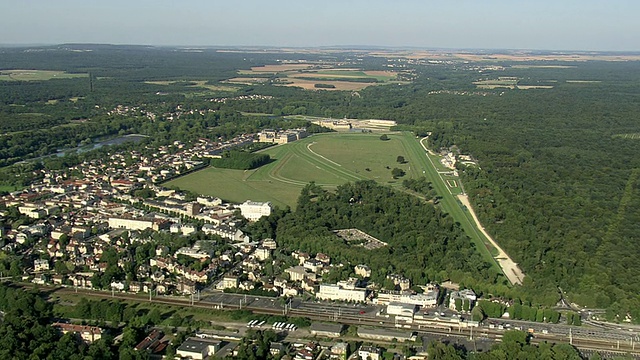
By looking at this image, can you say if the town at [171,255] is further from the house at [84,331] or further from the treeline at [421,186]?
the treeline at [421,186]

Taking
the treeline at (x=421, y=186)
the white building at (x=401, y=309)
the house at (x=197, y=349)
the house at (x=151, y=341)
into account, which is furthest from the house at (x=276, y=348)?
the treeline at (x=421, y=186)

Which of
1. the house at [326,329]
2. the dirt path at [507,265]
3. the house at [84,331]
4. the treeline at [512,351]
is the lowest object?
the dirt path at [507,265]

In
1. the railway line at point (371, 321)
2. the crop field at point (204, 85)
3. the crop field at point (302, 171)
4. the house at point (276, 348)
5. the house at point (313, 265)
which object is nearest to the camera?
the house at point (276, 348)

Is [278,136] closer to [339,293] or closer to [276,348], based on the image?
[339,293]

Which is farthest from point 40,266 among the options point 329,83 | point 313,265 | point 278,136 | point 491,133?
point 329,83

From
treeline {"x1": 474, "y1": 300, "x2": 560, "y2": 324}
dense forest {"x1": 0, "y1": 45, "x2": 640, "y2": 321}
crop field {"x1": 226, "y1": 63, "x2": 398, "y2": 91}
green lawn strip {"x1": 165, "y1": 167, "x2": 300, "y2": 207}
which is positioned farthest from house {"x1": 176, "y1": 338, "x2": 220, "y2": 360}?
crop field {"x1": 226, "y1": 63, "x2": 398, "y2": 91}

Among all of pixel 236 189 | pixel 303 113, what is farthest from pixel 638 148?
pixel 303 113

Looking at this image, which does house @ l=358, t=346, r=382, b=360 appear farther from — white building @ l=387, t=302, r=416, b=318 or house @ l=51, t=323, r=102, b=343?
house @ l=51, t=323, r=102, b=343
